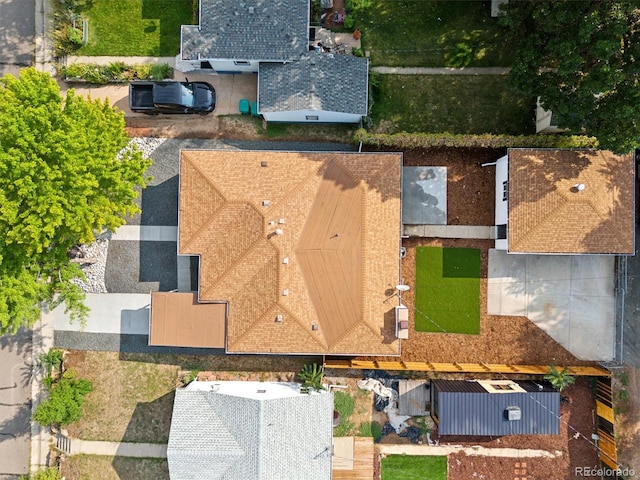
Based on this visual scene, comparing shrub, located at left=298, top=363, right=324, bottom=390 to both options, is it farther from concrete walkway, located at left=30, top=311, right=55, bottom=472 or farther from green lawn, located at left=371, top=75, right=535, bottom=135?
concrete walkway, located at left=30, top=311, right=55, bottom=472

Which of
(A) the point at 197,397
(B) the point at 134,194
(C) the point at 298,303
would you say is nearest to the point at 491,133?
(C) the point at 298,303

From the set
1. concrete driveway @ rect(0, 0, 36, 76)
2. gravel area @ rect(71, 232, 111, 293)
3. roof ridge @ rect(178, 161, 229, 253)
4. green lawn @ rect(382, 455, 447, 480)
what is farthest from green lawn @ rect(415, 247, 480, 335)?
concrete driveway @ rect(0, 0, 36, 76)

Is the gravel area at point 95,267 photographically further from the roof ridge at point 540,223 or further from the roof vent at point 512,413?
the roof vent at point 512,413

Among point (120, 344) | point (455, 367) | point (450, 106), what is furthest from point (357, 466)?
point (450, 106)

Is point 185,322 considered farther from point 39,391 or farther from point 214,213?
point 39,391

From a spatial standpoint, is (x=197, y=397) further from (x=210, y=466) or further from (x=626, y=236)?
(x=626, y=236)
